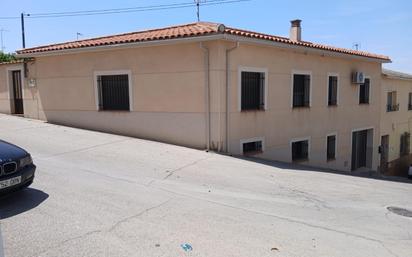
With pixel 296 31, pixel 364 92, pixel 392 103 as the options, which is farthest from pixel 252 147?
pixel 392 103

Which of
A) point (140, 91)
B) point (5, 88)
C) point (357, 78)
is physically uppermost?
point (357, 78)

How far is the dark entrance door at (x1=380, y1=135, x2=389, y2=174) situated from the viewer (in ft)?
67.9

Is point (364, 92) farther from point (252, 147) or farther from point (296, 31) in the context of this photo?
point (252, 147)

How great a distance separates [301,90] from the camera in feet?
44.0

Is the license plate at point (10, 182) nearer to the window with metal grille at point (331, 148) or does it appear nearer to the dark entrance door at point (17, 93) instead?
the dark entrance door at point (17, 93)

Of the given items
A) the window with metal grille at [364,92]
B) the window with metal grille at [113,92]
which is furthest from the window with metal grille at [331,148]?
the window with metal grille at [113,92]

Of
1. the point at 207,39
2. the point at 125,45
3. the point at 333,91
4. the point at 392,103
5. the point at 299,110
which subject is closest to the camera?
the point at 207,39

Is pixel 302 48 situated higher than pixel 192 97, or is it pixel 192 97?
pixel 302 48

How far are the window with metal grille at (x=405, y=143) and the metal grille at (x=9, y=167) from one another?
2346cm

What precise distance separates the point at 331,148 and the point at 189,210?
457 inches

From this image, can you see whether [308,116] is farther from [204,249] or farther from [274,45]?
[204,249]

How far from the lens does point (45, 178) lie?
674cm

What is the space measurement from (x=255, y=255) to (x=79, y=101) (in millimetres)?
10548

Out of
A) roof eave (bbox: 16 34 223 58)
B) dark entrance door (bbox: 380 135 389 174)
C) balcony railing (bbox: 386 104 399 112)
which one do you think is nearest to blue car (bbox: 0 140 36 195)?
roof eave (bbox: 16 34 223 58)
